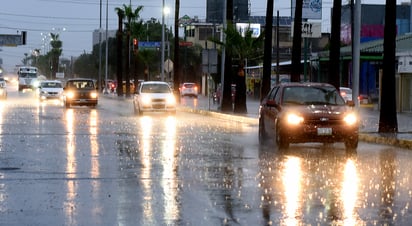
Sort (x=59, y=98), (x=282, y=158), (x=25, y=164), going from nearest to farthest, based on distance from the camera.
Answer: (x=25, y=164) < (x=282, y=158) < (x=59, y=98)

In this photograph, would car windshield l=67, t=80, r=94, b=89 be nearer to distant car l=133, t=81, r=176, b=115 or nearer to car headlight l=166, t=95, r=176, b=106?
distant car l=133, t=81, r=176, b=115

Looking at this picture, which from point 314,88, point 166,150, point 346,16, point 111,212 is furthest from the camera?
point 346,16

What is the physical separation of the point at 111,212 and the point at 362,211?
10.5 feet

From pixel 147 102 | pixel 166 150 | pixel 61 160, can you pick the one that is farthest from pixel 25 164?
pixel 147 102

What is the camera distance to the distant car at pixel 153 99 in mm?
40438

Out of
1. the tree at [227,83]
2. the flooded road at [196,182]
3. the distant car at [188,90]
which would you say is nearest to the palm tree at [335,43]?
the flooded road at [196,182]

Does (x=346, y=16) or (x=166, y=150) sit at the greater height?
(x=346, y=16)

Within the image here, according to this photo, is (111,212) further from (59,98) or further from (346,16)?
(346,16)

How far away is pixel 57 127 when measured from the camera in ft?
96.3

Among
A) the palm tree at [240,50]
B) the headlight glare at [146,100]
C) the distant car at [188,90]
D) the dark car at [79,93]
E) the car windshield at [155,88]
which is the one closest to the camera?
the headlight glare at [146,100]

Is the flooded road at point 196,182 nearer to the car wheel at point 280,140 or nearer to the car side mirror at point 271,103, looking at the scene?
the car wheel at point 280,140

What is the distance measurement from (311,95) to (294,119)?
4.38 feet

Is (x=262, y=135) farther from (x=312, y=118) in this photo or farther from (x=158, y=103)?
(x=158, y=103)

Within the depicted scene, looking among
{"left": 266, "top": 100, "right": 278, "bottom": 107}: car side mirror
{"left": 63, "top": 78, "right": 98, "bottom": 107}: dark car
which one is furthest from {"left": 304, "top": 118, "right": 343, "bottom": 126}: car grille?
{"left": 63, "top": 78, "right": 98, "bottom": 107}: dark car
